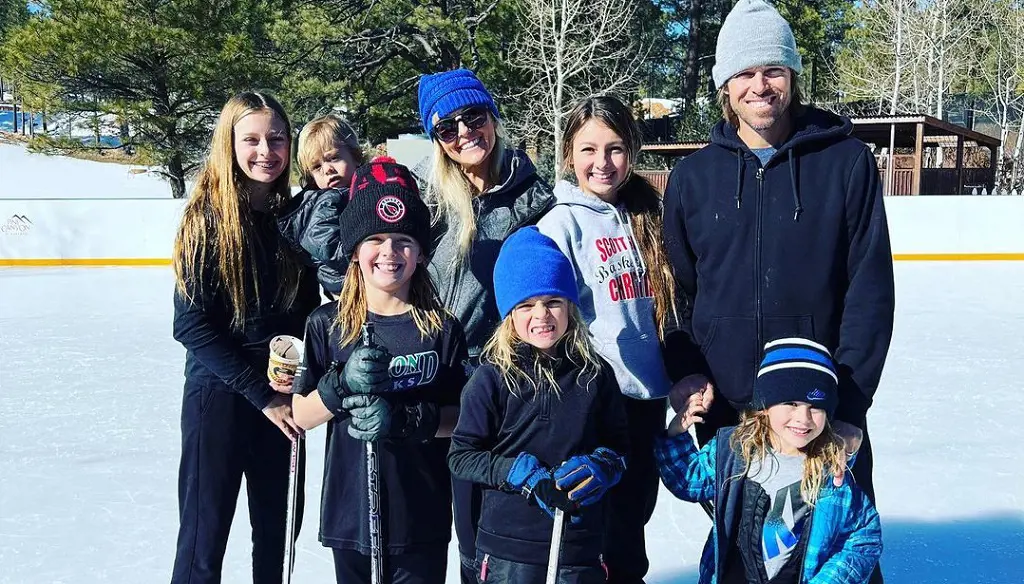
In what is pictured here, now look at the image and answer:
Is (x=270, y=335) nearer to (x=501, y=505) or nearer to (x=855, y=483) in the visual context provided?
(x=501, y=505)

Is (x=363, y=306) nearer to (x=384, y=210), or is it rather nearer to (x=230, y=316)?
(x=384, y=210)

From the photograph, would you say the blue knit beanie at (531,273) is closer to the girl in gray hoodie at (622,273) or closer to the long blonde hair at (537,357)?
the long blonde hair at (537,357)

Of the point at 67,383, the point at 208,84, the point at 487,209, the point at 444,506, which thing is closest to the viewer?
the point at 444,506

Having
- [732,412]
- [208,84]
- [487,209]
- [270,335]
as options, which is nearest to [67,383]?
[270,335]

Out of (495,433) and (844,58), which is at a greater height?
(844,58)

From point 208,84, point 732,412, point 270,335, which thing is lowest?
point 732,412

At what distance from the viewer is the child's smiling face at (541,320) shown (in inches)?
71.8

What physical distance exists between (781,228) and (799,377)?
317 mm

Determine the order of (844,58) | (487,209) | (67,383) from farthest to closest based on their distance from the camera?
(844,58)
(67,383)
(487,209)

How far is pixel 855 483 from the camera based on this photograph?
188 centimetres

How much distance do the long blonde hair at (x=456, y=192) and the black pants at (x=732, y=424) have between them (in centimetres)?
70

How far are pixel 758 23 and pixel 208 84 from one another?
20033mm

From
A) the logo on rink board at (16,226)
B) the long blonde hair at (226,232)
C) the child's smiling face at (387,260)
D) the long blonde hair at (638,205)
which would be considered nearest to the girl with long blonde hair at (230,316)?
the long blonde hair at (226,232)

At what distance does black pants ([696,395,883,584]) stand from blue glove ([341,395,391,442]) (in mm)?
776
